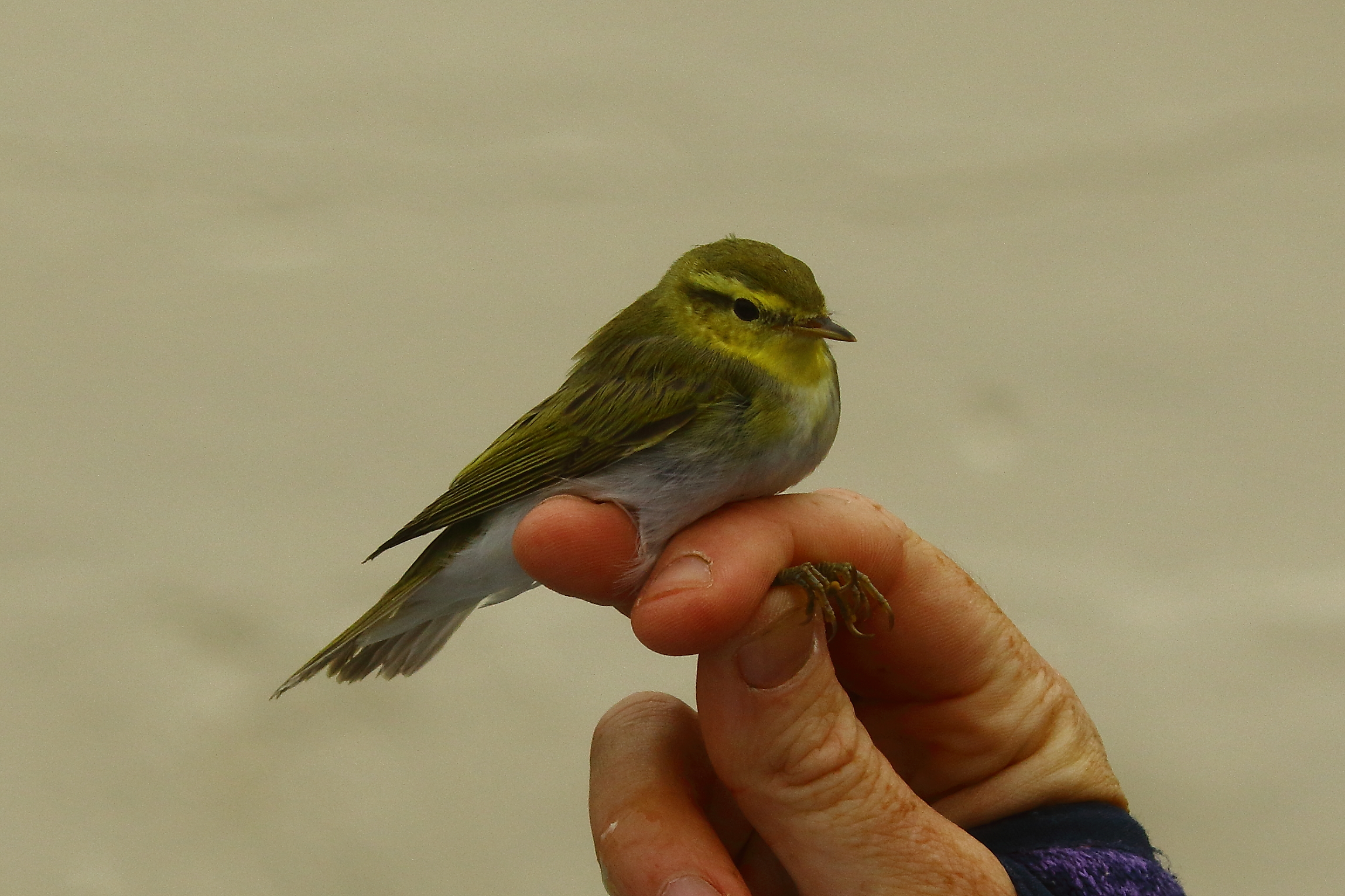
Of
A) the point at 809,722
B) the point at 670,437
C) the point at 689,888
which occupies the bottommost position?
the point at 689,888

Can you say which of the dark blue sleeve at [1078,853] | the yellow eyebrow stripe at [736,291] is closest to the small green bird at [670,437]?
the yellow eyebrow stripe at [736,291]

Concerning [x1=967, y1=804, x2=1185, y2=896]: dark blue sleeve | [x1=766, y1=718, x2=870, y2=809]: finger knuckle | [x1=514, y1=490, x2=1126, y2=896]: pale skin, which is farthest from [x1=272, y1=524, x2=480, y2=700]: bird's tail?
[x1=967, y1=804, x2=1185, y2=896]: dark blue sleeve

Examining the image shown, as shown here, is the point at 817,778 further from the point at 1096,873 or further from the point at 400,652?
the point at 400,652

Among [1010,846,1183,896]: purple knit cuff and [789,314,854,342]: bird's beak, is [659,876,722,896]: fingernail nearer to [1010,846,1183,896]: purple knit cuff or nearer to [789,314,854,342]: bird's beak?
[1010,846,1183,896]: purple knit cuff

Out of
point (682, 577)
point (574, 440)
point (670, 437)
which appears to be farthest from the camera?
point (574, 440)

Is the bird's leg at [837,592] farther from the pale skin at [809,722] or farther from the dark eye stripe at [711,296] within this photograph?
the dark eye stripe at [711,296]

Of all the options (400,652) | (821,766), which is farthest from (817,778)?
(400,652)

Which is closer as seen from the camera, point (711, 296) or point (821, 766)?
point (821, 766)
